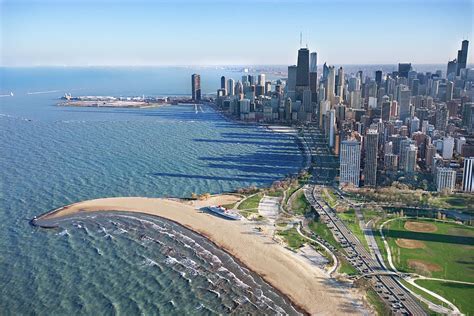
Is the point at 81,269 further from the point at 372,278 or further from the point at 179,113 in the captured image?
the point at 179,113

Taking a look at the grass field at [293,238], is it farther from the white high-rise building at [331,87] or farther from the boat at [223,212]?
the white high-rise building at [331,87]

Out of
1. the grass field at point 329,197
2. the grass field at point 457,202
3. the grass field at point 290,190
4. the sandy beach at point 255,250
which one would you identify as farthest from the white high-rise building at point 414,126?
the sandy beach at point 255,250

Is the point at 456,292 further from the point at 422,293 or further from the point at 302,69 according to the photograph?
the point at 302,69

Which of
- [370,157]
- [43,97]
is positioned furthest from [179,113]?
[370,157]

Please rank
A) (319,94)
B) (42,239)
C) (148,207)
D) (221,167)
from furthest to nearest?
(319,94) < (221,167) < (148,207) < (42,239)

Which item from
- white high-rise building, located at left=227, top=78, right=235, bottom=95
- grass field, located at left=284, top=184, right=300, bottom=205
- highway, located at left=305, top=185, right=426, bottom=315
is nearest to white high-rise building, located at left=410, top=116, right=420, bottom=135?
grass field, located at left=284, top=184, right=300, bottom=205

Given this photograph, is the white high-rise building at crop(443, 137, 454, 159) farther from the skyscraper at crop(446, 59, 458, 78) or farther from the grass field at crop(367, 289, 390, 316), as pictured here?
the skyscraper at crop(446, 59, 458, 78)

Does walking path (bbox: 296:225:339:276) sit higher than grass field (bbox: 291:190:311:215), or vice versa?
grass field (bbox: 291:190:311:215)
